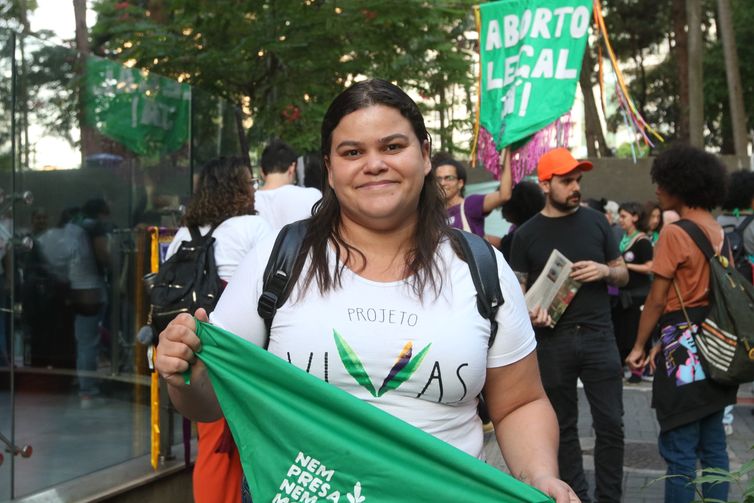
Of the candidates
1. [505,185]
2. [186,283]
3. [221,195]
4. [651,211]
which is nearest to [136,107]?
[221,195]

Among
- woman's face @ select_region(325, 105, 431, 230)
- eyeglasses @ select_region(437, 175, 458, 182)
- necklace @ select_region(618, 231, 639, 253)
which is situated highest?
woman's face @ select_region(325, 105, 431, 230)

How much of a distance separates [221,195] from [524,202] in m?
2.77

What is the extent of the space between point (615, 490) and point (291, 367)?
4081 millimetres

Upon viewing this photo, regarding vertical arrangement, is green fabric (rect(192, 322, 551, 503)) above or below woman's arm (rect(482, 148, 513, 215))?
below

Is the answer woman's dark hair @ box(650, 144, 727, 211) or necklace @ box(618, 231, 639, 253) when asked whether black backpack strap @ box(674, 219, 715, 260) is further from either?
necklace @ box(618, 231, 639, 253)

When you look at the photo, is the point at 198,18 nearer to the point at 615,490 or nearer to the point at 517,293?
the point at 615,490

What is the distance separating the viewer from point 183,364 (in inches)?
107

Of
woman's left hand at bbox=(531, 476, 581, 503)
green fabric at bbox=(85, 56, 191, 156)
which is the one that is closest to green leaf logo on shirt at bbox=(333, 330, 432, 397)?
woman's left hand at bbox=(531, 476, 581, 503)

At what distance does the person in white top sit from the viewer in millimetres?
7137

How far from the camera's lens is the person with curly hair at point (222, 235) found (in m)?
5.55

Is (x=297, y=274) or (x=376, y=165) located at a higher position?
(x=376, y=165)

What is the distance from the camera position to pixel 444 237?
2965 millimetres

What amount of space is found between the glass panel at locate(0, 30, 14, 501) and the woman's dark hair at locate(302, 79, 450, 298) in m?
3.28

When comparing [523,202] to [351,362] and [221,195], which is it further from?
[351,362]
